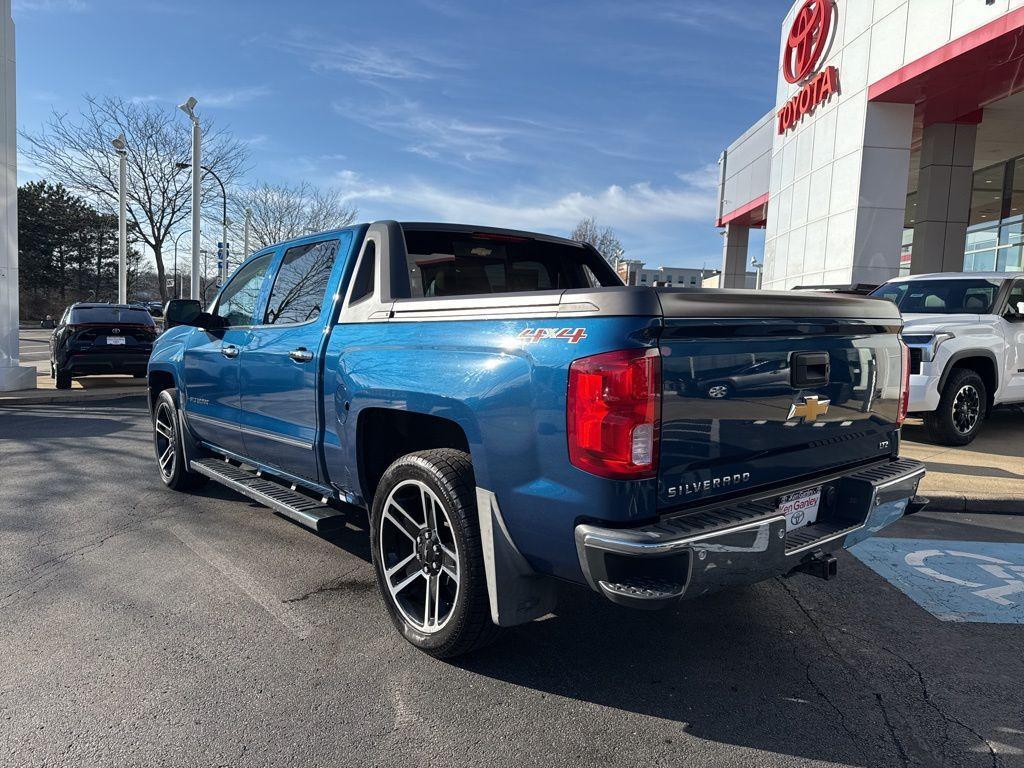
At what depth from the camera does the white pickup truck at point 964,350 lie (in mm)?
7402

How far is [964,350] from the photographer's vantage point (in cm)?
753

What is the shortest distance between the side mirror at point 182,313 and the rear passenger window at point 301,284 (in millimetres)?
799

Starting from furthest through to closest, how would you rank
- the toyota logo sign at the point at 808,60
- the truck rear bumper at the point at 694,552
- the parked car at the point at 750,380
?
1. the toyota logo sign at the point at 808,60
2. the parked car at the point at 750,380
3. the truck rear bumper at the point at 694,552

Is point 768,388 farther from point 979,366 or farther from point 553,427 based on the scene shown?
point 979,366

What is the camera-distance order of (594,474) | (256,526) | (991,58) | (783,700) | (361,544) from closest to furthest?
(594,474) < (783,700) < (361,544) < (256,526) < (991,58)

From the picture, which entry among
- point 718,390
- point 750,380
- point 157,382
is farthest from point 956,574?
point 157,382

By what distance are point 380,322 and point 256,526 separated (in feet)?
7.91

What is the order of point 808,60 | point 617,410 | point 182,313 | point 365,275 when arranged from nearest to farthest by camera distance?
point 617,410 → point 365,275 → point 182,313 → point 808,60

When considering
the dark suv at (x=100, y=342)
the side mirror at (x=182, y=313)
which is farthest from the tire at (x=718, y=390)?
the dark suv at (x=100, y=342)

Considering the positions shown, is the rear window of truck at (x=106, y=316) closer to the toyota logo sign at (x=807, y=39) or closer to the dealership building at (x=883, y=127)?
the dealership building at (x=883, y=127)

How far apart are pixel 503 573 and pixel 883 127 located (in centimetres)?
1506

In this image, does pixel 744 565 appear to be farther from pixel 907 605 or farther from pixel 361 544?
pixel 361 544

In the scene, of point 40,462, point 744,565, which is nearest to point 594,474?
point 744,565

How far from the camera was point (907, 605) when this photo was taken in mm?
3789
